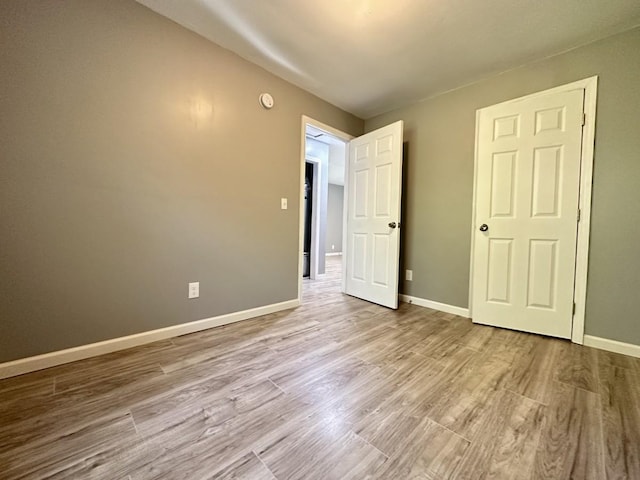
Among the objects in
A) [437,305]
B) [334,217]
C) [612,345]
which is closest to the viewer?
[612,345]

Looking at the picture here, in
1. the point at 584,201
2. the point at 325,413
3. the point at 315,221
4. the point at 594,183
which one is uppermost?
the point at 594,183

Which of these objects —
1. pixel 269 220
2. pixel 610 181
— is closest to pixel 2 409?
pixel 269 220

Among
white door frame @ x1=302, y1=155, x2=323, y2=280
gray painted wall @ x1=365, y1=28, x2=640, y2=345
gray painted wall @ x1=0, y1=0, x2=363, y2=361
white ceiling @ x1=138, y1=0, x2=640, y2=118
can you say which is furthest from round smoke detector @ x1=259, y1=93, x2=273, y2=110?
white door frame @ x1=302, y1=155, x2=323, y2=280

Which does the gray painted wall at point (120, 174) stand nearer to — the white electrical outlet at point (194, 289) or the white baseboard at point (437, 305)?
the white electrical outlet at point (194, 289)

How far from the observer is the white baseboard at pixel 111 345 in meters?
1.42

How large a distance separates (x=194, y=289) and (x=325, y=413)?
4.69ft

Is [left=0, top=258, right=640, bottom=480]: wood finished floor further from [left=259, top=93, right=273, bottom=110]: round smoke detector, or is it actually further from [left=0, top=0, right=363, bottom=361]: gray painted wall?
[left=259, top=93, right=273, bottom=110]: round smoke detector

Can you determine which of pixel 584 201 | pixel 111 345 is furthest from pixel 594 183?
pixel 111 345

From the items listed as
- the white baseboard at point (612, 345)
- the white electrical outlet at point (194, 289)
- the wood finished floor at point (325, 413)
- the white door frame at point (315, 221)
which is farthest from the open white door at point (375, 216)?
the white electrical outlet at point (194, 289)

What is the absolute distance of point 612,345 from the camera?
1848 millimetres

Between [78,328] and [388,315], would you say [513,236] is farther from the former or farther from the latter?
[78,328]

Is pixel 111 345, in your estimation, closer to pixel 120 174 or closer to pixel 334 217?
pixel 120 174

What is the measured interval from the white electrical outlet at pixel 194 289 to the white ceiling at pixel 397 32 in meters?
1.97

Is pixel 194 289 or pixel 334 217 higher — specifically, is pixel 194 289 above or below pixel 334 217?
below
